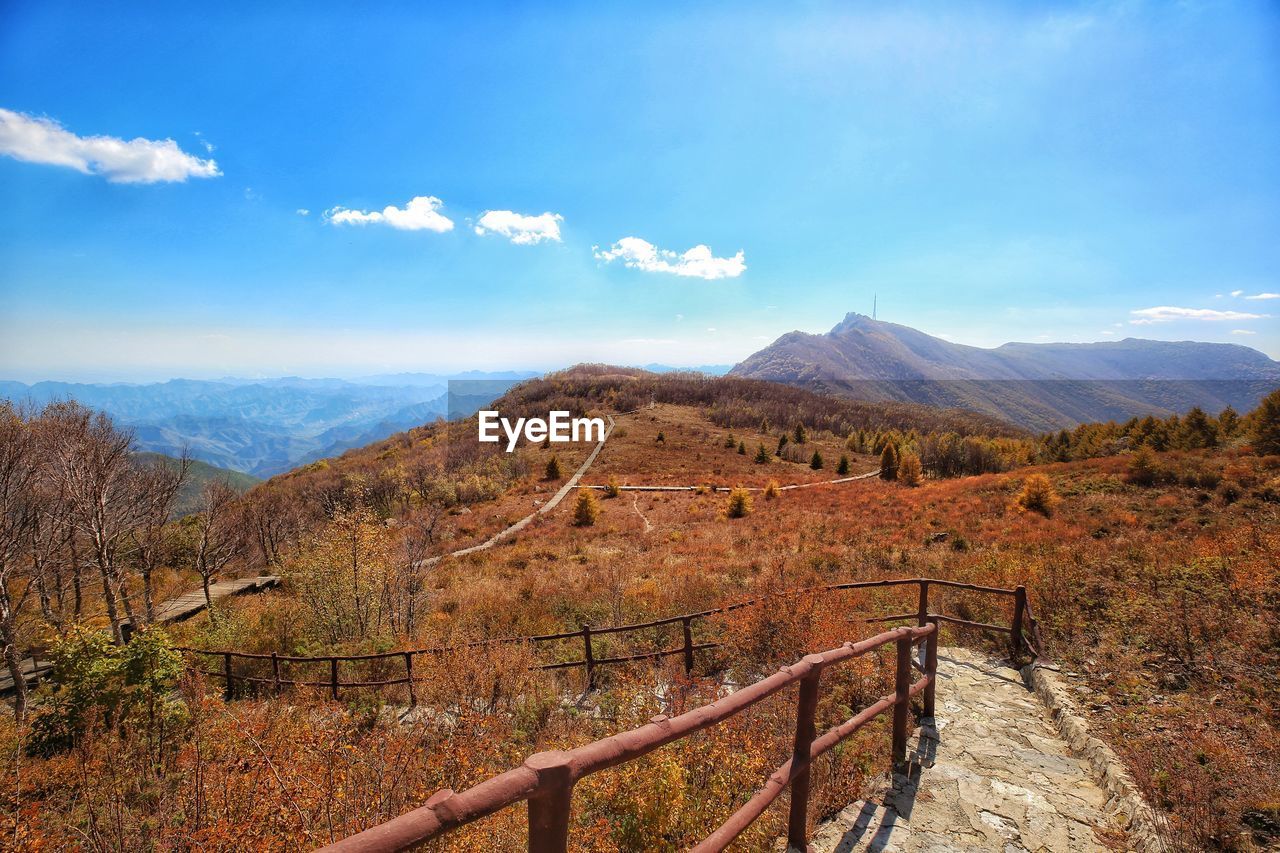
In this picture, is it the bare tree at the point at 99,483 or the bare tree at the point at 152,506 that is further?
the bare tree at the point at 152,506

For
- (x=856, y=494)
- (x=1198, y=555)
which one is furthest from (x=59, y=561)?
(x=856, y=494)

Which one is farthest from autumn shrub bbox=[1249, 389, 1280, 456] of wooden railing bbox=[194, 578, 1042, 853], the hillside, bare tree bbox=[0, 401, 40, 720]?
bare tree bbox=[0, 401, 40, 720]

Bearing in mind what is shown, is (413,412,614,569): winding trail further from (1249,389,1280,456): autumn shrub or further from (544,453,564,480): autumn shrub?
(1249,389,1280,456): autumn shrub

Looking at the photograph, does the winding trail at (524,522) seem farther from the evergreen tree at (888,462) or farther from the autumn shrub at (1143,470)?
the autumn shrub at (1143,470)

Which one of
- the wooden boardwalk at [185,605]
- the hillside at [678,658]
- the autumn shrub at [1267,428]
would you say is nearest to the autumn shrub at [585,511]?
the hillside at [678,658]

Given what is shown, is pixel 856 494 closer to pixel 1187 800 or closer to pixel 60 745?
pixel 1187 800

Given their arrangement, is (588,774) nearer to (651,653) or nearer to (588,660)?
(588,660)
